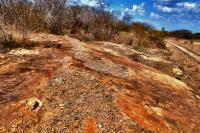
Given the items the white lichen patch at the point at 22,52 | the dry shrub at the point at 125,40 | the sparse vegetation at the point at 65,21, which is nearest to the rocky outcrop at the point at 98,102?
the white lichen patch at the point at 22,52

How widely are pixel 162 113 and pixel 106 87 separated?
1.11 m

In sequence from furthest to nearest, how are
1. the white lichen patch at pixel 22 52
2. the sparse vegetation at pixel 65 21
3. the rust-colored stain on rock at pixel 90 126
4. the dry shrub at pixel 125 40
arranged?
the dry shrub at pixel 125 40 → the sparse vegetation at pixel 65 21 → the white lichen patch at pixel 22 52 → the rust-colored stain on rock at pixel 90 126

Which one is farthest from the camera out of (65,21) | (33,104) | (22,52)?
(65,21)

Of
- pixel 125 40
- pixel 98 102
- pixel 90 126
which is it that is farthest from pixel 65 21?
pixel 90 126

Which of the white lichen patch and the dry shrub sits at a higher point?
the white lichen patch

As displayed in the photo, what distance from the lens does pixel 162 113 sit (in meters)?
6.07

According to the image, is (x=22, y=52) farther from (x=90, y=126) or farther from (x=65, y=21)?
(x=65, y=21)

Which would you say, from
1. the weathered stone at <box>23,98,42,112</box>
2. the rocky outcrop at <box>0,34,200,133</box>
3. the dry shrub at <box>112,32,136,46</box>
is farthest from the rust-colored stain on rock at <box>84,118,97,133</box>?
the dry shrub at <box>112,32,136,46</box>

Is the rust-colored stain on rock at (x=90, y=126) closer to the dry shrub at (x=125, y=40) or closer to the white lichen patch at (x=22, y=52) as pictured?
the white lichen patch at (x=22, y=52)

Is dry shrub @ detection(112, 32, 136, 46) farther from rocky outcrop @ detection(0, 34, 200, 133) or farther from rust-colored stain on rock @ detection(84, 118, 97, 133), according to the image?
rust-colored stain on rock @ detection(84, 118, 97, 133)

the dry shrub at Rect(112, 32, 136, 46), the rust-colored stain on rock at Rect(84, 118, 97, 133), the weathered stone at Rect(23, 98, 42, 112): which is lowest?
the dry shrub at Rect(112, 32, 136, 46)

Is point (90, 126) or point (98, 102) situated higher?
point (98, 102)

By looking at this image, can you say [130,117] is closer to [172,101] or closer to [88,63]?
[172,101]

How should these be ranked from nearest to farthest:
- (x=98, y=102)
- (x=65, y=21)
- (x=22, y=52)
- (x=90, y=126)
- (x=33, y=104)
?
(x=90, y=126)
(x=33, y=104)
(x=98, y=102)
(x=22, y=52)
(x=65, y=21)
